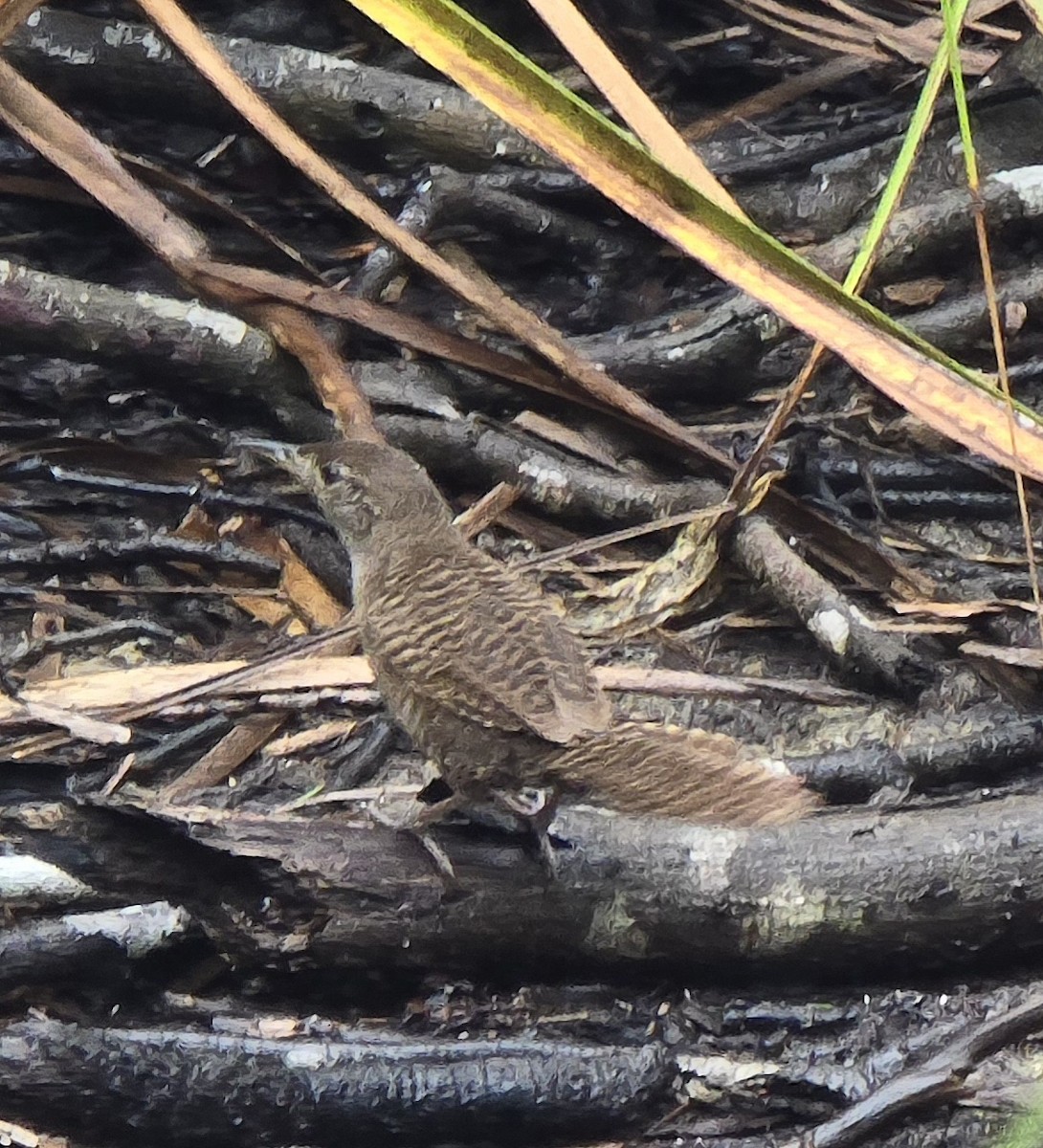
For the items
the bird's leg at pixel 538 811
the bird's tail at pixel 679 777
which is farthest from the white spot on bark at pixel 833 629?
the bird's leg at pixel 538 811

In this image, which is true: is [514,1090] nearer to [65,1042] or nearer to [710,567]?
[65,1042]

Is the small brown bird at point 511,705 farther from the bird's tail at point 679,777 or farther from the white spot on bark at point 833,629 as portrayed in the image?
the white spot on bark at point 833,629

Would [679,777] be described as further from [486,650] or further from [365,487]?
[365,487]

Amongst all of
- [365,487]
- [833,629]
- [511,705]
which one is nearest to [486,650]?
[511,705]

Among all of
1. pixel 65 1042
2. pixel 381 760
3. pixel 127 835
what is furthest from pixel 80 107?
pixel 65 1042

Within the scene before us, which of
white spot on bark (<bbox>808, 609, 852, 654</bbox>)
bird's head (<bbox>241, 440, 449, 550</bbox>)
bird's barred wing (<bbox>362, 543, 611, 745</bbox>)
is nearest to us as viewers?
bird's barred wing (<bbox>362, 543, 611, 745</bbox>)

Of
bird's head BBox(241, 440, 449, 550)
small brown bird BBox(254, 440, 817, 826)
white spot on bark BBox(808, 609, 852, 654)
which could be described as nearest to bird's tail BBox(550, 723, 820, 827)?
small brown bird BBox(254, 440, 817, 826)

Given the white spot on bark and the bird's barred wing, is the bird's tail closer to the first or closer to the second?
the bird's barred wing

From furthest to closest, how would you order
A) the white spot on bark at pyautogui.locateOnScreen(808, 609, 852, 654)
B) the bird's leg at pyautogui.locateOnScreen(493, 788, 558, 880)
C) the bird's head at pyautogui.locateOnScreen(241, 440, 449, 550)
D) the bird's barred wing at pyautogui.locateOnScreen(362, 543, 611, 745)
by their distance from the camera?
the bird's head at pyautogui.locateOnScreen(241, 440, 449, 550)
the white spot on bark at pyautogui.locateOnScreen(808, 609, 852, 654)
the bird's barred wing at pyautogui.locateOnScreen(362, 543, 611, 745)
the bird's leg at pyautogui.locateOnScreen(493, 788, 558, 880)
